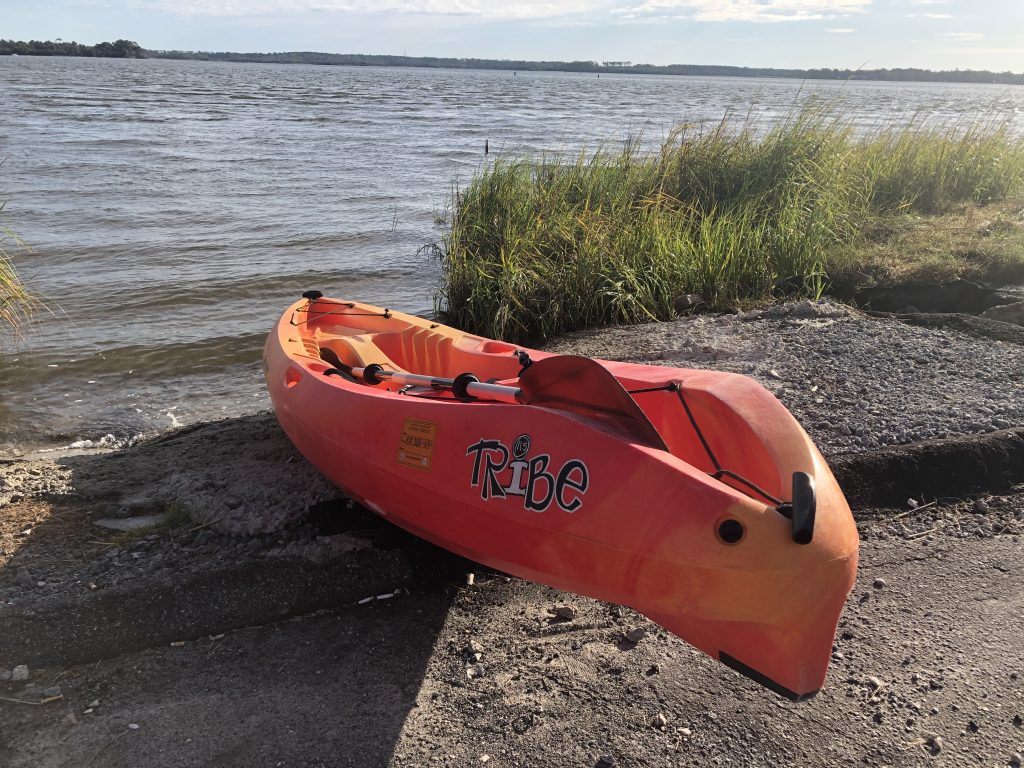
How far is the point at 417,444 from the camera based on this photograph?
3184 mm

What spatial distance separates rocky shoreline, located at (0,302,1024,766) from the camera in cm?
251

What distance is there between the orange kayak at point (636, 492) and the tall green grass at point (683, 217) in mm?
3006

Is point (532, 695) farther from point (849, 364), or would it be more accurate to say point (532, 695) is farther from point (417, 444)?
point (849, 364)

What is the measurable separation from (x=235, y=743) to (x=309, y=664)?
414 millimetres

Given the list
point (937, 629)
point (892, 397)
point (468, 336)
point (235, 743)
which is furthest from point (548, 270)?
Answer: point (235, 743)

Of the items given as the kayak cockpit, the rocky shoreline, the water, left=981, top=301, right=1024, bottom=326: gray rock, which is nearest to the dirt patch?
the rocky shoreline

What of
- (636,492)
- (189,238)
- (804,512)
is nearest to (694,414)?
(636,492)

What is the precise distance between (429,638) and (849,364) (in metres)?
3.29

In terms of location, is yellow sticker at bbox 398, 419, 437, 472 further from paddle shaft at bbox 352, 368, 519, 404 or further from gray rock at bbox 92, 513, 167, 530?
gray rock at bbox 92, 513, 167, 530

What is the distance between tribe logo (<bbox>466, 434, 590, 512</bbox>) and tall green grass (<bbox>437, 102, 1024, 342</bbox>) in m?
3.59

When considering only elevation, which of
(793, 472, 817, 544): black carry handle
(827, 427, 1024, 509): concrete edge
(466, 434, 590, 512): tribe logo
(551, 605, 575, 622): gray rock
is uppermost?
(793, 472, 817, 544): black carry handle

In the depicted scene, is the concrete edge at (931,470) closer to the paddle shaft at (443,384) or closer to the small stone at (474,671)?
the paddle shaft at (443,384)

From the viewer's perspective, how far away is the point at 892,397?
4.51 m

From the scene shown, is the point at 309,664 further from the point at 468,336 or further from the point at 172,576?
the point at 468,336
